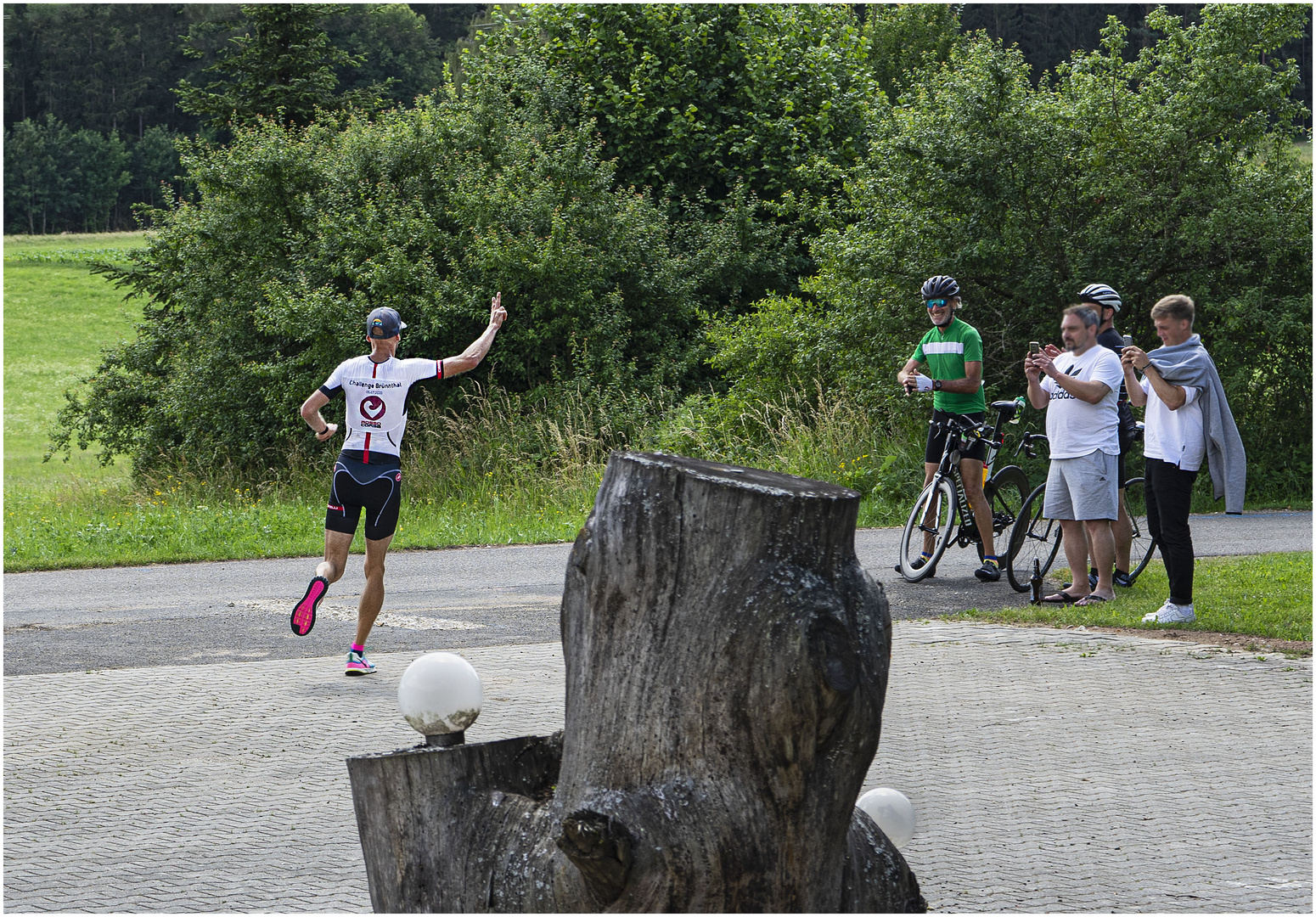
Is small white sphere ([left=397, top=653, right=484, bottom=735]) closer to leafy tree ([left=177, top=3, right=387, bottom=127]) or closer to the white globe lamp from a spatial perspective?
the white globe lamp

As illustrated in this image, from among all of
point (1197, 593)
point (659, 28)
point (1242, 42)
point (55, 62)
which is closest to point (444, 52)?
point (55, 62)

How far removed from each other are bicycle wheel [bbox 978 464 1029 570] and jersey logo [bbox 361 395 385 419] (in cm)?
483

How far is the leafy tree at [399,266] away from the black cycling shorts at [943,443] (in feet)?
30.8

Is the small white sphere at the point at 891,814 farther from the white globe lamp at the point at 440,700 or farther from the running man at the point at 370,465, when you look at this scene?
the running man at the point at 370,465

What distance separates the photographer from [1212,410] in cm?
802

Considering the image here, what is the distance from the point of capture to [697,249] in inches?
882

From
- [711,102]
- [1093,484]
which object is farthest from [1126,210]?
[711,102]

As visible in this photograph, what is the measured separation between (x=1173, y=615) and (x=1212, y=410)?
1.34 metres

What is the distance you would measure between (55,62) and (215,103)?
57544mm

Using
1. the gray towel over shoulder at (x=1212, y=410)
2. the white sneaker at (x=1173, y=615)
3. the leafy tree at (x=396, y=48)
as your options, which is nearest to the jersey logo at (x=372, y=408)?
the gray towel over shoulder at (x=1212, y=410)

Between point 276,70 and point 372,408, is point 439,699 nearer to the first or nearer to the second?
point 372,408

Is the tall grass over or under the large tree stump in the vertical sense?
under

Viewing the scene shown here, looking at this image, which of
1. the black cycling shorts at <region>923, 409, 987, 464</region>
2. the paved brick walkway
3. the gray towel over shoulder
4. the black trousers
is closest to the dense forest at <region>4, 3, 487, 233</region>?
the black cycling shorts at <region>923, 409, 987, 464</region>

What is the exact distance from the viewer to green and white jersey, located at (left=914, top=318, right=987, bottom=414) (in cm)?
991
